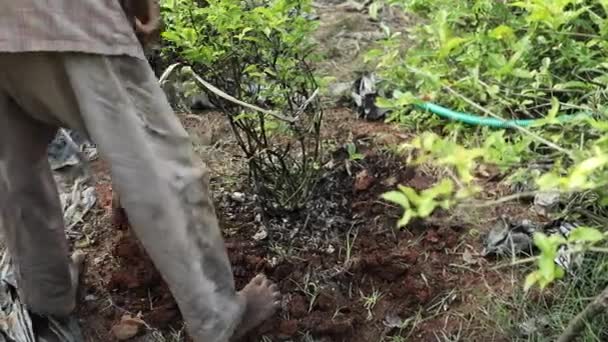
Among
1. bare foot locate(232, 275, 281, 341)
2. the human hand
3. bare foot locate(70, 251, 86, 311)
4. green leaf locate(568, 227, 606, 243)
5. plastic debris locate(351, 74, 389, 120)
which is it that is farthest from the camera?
plastic debris locate(351, 74, 389, 120)

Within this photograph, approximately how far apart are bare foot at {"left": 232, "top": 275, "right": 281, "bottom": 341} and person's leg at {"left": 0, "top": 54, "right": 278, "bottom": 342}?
111 millimetres

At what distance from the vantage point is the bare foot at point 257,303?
277cm

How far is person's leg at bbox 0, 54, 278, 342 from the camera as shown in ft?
7.56

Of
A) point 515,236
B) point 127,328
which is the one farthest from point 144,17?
point 515,236

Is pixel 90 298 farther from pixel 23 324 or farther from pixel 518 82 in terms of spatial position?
pixel 518 82

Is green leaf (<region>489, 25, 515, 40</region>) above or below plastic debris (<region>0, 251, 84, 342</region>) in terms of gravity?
above

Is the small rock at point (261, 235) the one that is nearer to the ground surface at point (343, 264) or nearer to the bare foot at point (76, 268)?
the ground surface at point (343, 264)

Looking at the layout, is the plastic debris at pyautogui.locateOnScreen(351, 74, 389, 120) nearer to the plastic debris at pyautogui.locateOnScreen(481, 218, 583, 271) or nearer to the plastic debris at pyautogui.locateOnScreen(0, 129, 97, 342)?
the plastic debris at pyautogui.locateOnScreen(481, 218, 583, 271)

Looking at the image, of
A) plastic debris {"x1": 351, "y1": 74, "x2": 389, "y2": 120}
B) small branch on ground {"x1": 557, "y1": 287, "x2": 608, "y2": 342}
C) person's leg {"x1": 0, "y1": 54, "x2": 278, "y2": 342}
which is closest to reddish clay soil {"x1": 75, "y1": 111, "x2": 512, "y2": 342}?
person's leg {"x1": 0, "y1": 54, "x2": 278, "y2": 342}

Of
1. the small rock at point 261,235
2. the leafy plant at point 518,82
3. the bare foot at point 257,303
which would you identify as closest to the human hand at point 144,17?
the leafy plant at point 518,82

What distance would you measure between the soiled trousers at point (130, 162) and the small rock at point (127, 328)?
0.41 m

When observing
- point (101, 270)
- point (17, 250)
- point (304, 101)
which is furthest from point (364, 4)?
point (17, 250)

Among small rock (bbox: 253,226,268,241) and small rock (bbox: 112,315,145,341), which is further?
small rock (bbox: 253,226,268,241)

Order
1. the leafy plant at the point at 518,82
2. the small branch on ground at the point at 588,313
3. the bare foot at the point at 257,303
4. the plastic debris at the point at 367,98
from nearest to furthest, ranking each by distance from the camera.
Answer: the leafy plant at the point at 518,82 < the small branch on ground at the point at 588,313 < the bare foot at the point at 257,303 < the plastic debris at the point at 367,98
